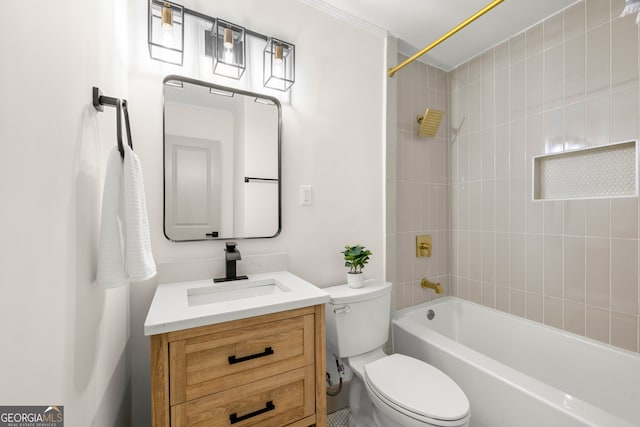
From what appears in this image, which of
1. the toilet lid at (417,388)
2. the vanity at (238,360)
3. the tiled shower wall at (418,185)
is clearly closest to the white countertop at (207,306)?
the vanity at (238,360)

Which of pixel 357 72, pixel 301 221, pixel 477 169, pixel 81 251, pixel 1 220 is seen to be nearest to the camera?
pixel 1 220

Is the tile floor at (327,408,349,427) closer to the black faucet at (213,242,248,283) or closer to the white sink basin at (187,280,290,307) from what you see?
the white sink basin at (187,280,290,307)

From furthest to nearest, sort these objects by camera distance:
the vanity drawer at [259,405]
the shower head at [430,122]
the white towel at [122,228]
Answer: the shower head at [430,122] < the vanity drawer at [259,405] < the white towel at [122,228]

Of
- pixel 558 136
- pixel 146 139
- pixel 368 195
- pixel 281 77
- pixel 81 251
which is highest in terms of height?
pixel 281 77

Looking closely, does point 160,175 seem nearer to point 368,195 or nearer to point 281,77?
point 281,77

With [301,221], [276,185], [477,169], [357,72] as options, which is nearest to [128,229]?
[276,185]

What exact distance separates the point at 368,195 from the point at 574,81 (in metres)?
1.39

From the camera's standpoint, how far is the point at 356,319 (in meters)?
1.45

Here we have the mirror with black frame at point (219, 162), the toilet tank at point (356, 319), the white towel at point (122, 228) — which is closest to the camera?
the white towel at point (122, 228)

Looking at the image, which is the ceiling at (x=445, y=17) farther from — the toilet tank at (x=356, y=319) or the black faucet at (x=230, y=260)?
the toilet tank at (x=356, y=319)

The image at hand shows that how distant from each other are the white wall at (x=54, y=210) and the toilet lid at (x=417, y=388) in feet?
3.37

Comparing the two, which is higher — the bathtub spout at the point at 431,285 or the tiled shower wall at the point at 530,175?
the tiled shower wall at the point at 530,175

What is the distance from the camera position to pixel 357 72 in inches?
70.6

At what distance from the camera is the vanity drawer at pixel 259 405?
875 millimetres
